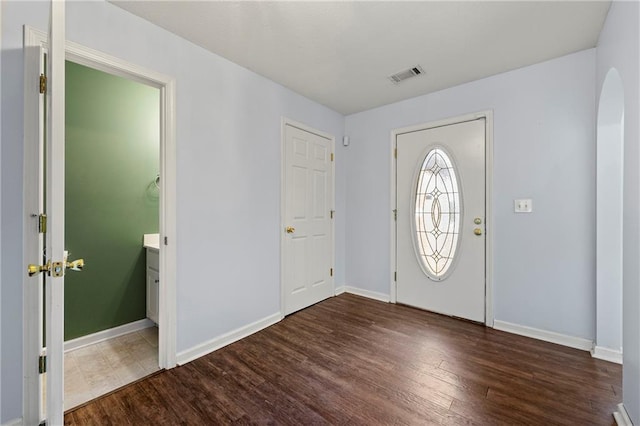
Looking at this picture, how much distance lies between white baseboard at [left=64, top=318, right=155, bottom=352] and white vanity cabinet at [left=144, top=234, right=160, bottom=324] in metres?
0.11

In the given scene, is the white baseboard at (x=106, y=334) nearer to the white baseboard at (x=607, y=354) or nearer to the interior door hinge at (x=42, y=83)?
the interior door hinge at (x=42, y=83)

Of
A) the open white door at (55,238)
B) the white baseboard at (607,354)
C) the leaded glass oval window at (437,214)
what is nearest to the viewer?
the open white door at (55,238)

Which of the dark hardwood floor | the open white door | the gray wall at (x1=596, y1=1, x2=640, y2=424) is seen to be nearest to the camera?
the open white door

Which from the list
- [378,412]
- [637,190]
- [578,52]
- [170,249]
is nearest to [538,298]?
[637,190]

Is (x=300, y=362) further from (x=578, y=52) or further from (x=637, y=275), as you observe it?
(x=578, y=52)

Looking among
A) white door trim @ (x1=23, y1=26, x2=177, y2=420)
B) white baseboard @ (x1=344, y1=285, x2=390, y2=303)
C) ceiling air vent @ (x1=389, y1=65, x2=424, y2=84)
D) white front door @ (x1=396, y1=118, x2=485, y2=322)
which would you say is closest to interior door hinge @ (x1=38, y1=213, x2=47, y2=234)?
white door trim @ (x1=23, y1=26, x2=177, y2=420)

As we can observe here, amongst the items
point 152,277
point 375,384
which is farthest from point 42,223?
point 375,384

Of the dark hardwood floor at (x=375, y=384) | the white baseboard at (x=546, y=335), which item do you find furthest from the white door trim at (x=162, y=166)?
the white baseboard at (x=546, y=335)

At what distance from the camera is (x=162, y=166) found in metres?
2.03

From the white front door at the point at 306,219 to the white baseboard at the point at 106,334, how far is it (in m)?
1.41

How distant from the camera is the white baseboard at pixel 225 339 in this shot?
2117 mm

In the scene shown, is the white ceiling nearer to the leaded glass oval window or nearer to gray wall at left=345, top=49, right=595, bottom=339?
gray wall at left=345, top=49, right=595, bottom=339

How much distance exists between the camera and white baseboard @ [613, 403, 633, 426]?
1.43 metres

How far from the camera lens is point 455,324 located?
2.79 m
